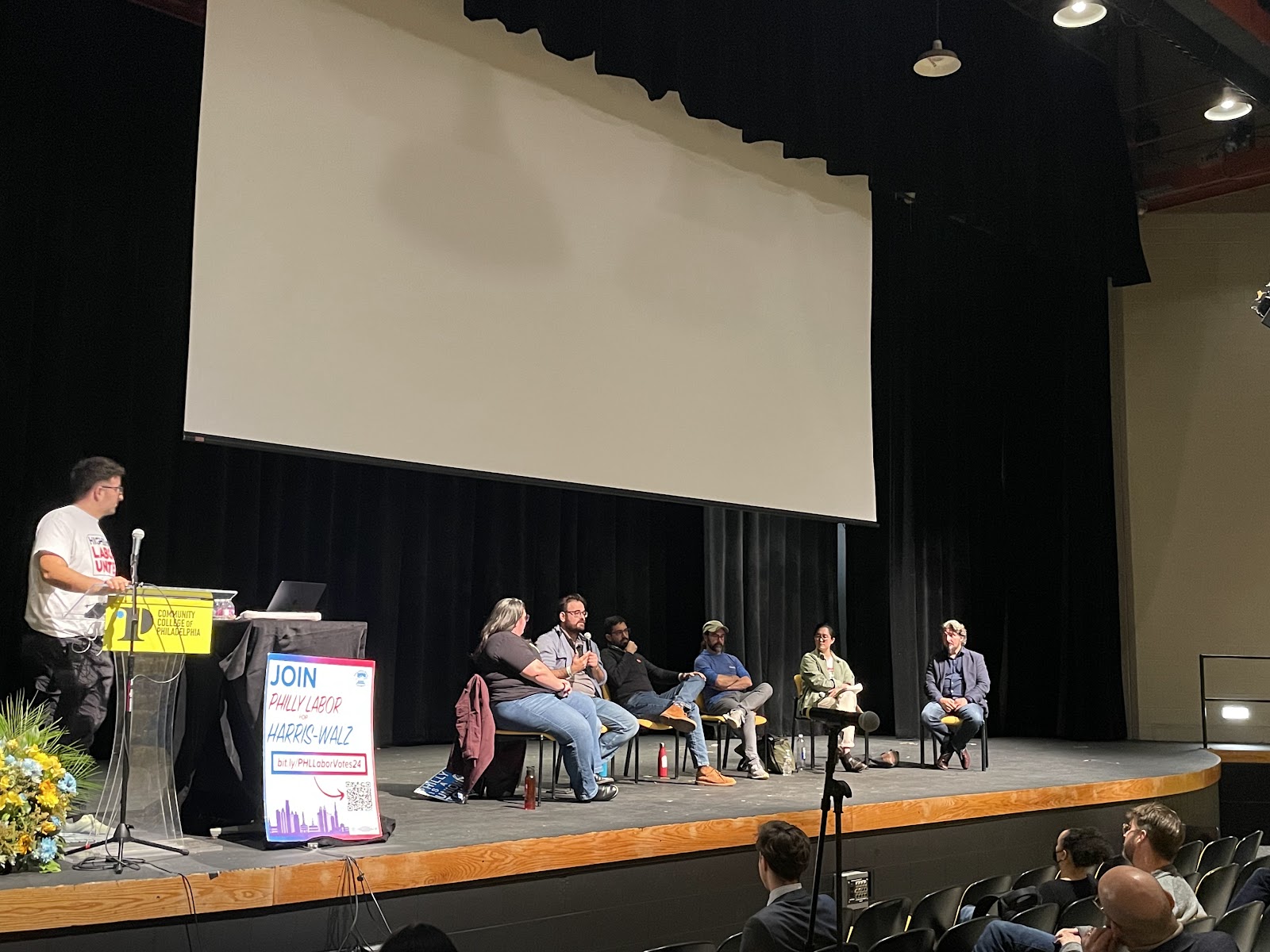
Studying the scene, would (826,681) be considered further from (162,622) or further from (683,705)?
(162,622)

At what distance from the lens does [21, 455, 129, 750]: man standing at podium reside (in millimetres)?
3990

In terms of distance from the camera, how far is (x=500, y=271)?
227 inches

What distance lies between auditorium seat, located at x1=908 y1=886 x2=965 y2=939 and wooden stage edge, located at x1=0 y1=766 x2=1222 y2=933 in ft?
3.05

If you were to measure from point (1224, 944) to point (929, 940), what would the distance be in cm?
72

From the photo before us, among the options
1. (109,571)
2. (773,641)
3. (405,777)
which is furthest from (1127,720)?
(109,571)

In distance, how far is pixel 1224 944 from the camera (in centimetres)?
276

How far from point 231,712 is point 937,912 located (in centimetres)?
239

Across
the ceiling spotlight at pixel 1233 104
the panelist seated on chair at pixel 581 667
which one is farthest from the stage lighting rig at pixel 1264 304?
the panelist seated on chair at pixel 581 667

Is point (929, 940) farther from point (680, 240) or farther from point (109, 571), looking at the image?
point (680, 240)

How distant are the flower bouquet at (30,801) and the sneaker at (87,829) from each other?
264mm

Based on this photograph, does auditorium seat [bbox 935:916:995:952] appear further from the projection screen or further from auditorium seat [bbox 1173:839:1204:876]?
the projection screen

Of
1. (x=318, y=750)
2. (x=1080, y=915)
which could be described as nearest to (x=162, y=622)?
(x=318, y=750)

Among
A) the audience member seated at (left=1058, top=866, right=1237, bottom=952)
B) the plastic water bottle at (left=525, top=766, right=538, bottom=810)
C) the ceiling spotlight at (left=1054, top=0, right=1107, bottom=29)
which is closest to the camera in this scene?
the audience member seated at (left=1058, top=866, right=1237, bottom=952)

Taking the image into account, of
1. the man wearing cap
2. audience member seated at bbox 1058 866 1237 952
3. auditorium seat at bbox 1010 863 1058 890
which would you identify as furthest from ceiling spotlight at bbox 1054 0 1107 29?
audience member seated at bbox 1058 866 1237 952
